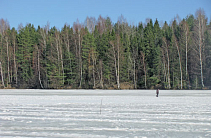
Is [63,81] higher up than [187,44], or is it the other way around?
[187,44]

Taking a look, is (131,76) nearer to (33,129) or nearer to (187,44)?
(187,44)

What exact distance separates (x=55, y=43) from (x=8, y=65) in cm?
1243

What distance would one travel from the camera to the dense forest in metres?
40.0

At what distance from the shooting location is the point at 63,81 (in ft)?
150

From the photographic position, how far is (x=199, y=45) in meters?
37.2

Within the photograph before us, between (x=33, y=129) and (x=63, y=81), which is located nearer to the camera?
(x=33, y=129)

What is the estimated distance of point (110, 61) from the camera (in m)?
44.1

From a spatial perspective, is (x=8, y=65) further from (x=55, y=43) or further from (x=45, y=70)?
(x=55, y=43)

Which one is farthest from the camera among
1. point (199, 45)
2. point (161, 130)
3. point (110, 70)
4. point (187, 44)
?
point (110, 70)

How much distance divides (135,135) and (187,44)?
3849 cm

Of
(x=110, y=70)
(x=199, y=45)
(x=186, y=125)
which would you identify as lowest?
(x=186, y=125)

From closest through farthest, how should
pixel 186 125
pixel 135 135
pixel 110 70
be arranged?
pixel 135 135
pixel 186 125
pixel 110 70

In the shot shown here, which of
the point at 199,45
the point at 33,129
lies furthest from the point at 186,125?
the point at 199,45

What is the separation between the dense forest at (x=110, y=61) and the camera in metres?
40.0
